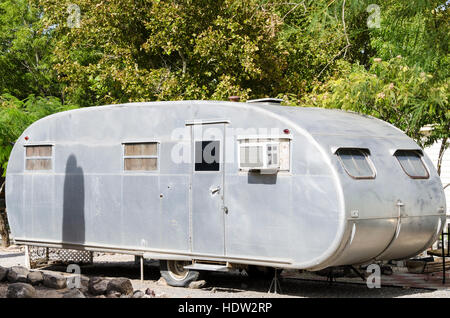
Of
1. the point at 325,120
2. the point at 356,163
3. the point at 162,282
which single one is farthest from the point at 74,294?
the point at 325,120

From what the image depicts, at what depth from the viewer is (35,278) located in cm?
988

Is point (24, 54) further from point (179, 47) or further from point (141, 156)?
point (141, 156)

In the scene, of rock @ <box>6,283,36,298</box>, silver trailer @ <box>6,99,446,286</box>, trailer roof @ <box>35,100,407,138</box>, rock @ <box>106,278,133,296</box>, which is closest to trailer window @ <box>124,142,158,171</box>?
silver trailer @ <box>6,99,446,286</box>

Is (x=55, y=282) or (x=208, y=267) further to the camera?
(x=208, y=267)

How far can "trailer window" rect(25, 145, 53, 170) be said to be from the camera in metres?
Answer: 13.2

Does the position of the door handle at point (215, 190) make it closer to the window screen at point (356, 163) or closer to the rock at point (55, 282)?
the window screen at point (356, 163)

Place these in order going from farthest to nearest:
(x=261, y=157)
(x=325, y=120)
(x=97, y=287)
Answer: (x=325, y=120)
(x=261, y=157)
(x=97, y=287)

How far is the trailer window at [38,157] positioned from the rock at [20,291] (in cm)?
457

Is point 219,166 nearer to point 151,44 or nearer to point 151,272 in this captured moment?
point 151,272

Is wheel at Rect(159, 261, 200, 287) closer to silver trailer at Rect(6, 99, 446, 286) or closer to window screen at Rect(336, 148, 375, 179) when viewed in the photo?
silver trailer at Rect(6, 99, 446, 286)

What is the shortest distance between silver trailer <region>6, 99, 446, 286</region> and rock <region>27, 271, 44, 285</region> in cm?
216

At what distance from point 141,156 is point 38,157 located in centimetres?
252

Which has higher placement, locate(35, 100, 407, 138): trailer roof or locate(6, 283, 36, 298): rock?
locate(35, 100, 407, 138): trailer roof
